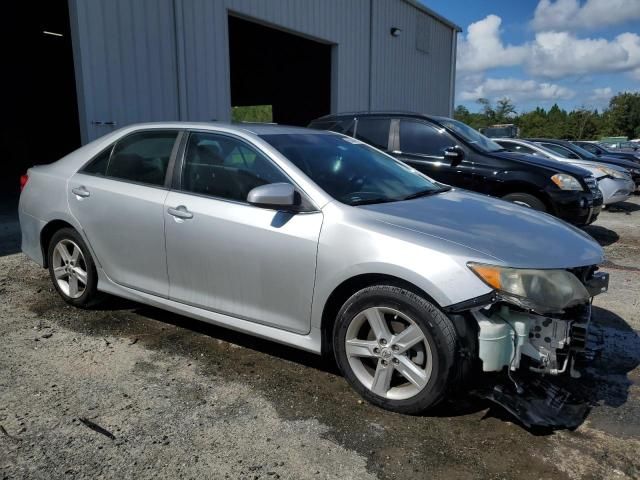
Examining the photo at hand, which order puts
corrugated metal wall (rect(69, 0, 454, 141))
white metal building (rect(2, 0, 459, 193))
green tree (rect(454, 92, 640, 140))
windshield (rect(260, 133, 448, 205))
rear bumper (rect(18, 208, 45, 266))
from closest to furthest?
windshield (rect(260, 133, 448, 205)), rear bumper (rect(18, 208, 45, 266)), corrugated metal wall (rect(69, 0, 454, 141)), white metal building (rect(2, 0, 459, 193)), green tree (rect(454, 92, 640, 140))

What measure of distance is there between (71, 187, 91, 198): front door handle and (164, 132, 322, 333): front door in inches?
34.7

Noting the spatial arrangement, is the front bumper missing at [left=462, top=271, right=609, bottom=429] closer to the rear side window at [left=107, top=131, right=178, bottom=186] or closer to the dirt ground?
the dirt ground

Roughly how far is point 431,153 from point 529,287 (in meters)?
4.90

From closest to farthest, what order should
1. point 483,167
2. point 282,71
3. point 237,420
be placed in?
point 237,420 < point 483,167 < point 282,71

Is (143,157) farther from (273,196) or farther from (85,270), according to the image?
(273,196)

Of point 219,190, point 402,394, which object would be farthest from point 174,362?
point 402,394

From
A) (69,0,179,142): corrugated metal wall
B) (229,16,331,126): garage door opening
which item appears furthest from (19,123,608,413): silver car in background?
(229,16,331,126): garage door opening

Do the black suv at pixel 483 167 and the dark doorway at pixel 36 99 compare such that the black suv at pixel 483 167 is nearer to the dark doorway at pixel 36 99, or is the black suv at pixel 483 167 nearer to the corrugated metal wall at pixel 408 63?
the corrugated metal wall at pixel 408 63

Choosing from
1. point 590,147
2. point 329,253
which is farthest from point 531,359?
point 590,147

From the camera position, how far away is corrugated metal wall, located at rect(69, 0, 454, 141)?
8016 mm

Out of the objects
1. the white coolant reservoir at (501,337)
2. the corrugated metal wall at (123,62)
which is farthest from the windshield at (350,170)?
the corrugated metal wall at (123,62)

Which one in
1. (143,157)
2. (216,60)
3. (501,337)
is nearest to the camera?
(501,337)

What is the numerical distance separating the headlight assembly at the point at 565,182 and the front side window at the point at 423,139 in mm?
1368

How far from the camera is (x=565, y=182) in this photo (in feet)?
22.2
